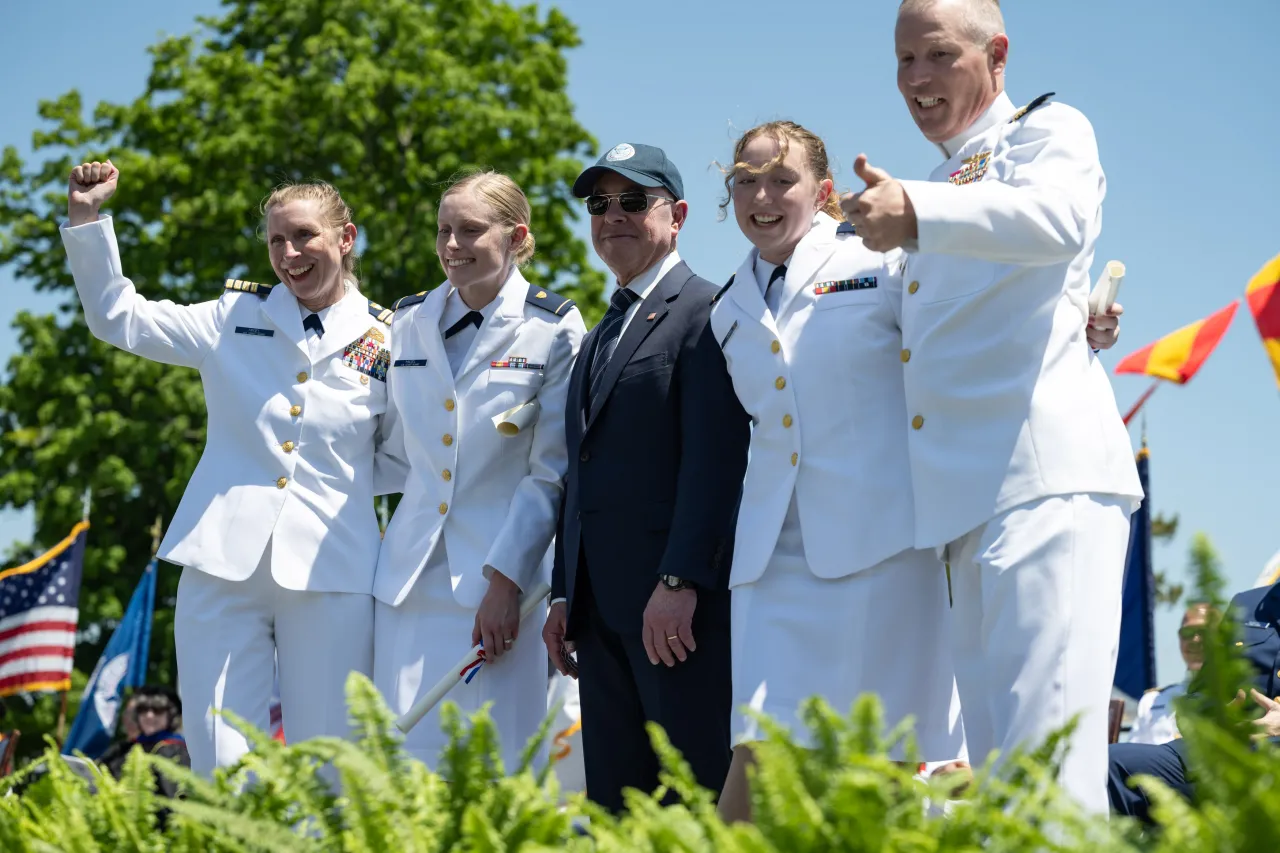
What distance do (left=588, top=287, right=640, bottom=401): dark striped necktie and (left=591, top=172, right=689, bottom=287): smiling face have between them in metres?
0.09

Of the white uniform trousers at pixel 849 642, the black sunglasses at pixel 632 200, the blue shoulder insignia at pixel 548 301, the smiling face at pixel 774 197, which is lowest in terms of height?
the white uniform trousers at pixel 849 642

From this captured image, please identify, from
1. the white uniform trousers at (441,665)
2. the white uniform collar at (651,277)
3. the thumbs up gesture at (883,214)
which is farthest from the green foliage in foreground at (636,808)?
the white uniform collar at (651,277)

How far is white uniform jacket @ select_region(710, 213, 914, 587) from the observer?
371cm

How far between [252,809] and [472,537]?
8.47ft

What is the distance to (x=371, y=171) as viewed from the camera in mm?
19797

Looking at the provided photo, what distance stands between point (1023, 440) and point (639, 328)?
1617 millimetres

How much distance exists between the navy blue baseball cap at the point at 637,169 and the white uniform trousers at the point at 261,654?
1.51m

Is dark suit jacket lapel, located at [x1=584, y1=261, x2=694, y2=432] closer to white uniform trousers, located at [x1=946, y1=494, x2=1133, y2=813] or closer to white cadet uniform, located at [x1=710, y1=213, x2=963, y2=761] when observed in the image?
white cadet uniform, located at [x1=710, y1=213, x2=963, y2=761]

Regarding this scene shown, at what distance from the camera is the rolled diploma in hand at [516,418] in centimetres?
480

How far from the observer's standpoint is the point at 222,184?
19609 mm

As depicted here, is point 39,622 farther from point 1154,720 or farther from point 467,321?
point 467,321

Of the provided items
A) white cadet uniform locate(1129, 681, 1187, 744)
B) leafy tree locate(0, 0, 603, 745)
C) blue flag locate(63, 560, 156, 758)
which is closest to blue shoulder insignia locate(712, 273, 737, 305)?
white cadet uniform locate(1129, 681, 1187, 744)

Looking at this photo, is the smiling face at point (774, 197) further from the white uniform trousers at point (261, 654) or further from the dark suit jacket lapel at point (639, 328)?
the white uniform trousers at point (261, 654)

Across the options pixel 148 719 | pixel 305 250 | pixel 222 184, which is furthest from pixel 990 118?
pixel 222 184
